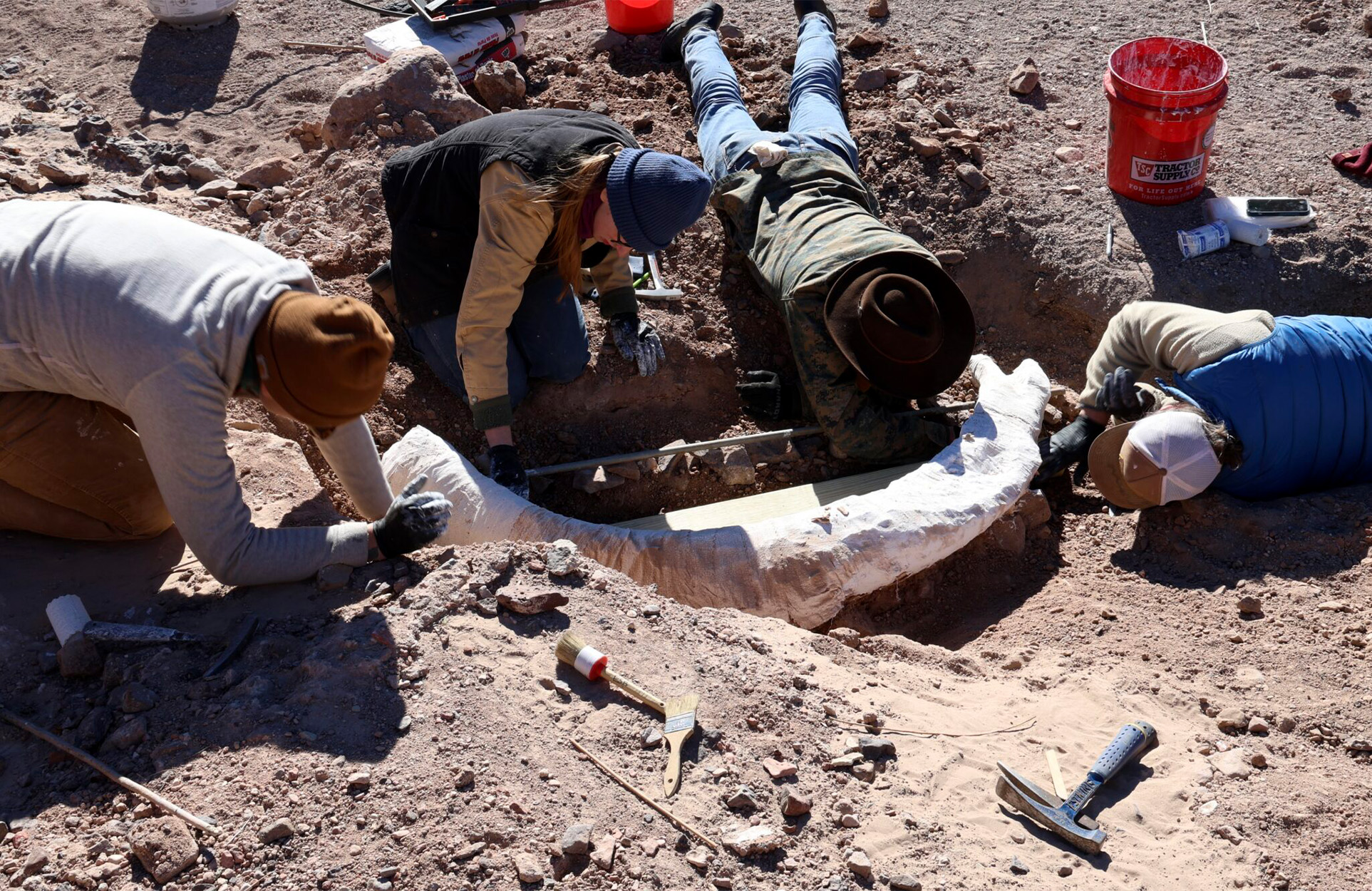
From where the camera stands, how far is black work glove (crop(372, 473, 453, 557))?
8.96ft

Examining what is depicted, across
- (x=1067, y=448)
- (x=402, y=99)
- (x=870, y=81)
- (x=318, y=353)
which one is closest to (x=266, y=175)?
(x=402, y=99)

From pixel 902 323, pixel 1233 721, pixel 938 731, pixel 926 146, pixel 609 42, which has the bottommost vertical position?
pixel 1233 721

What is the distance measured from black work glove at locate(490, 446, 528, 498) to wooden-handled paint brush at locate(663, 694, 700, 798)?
4.20ft

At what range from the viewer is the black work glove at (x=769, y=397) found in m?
4.15

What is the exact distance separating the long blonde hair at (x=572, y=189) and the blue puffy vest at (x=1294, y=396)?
204cm

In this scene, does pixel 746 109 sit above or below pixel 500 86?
below

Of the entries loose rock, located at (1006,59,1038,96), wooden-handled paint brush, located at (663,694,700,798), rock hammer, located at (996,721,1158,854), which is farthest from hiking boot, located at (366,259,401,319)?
loose rock, located at (1006,59,1038,96)

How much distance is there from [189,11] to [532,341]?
3.51m

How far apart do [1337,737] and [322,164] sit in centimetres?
433

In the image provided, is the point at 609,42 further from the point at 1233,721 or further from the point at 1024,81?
the point at 1233,721

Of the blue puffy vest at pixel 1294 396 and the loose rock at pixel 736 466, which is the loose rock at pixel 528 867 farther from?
the blue puffy vest at pixel 1294 396

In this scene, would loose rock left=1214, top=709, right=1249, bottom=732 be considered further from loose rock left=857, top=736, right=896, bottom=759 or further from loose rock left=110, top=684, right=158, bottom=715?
loose rock left=110, top=684, right=158, bottom=715

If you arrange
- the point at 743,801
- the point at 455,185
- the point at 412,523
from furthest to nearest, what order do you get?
1. the point at 455,185
2. the point at 412,523
3. the point at 743,801

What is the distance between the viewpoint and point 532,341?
3896mm
